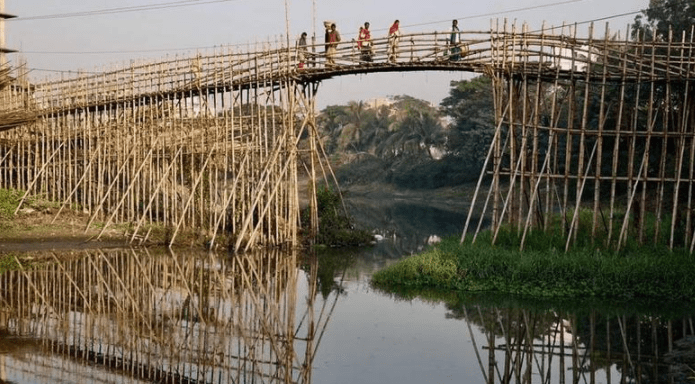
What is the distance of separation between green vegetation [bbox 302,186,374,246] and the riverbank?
276 inches

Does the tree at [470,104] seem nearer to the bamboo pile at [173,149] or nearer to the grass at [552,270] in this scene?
the bamboo pile at [173,149]

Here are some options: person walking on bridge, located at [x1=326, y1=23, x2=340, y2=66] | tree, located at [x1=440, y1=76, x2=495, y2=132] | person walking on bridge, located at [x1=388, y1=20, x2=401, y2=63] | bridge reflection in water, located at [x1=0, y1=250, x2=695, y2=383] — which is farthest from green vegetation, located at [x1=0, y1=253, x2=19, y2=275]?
tree, located at [x1=440, y1=76, x2=495, y2=132]

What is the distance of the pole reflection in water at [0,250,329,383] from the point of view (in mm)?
11430

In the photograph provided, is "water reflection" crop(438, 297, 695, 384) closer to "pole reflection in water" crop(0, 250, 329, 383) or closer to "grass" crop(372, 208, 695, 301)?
"grass" crop(372, 208, 695, 301)

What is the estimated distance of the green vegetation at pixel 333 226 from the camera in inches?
1033

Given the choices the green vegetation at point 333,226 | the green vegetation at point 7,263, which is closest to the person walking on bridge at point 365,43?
the green vegetation at point 333,226

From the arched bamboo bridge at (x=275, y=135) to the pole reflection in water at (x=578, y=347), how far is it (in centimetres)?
441

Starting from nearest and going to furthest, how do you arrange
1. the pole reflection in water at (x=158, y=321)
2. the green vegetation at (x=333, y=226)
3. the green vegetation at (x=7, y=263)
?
the pole reflection in water at (x=158, y=321), the green vegetation at (x=7, y=263), the green vegetation at (x=333, y=226)

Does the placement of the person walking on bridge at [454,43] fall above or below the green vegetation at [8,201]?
above

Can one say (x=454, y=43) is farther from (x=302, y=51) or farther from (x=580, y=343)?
(x=580, y=343)

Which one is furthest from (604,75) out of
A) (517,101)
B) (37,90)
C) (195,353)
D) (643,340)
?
(37,90)

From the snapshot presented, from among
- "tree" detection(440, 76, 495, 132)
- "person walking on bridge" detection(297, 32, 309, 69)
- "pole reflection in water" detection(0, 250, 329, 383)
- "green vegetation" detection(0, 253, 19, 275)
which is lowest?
"green vegetation" detection(0, 253, 19, 275)

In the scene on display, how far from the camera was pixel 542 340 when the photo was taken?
13.2 metres

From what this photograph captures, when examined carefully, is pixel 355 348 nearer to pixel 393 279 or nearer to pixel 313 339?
pixel 313 339
